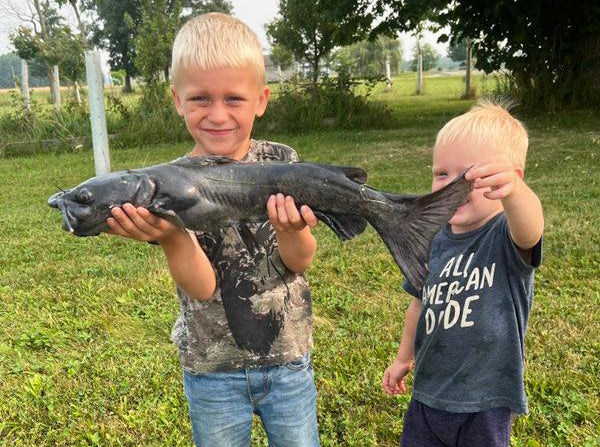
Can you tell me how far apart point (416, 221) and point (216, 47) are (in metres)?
0.89

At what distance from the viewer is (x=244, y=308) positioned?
214cm

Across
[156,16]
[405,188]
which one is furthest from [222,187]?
[156,16]

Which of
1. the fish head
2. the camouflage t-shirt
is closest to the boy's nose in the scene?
the camouflage t-shirt

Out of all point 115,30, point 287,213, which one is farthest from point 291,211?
point 115,30

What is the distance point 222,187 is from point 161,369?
8.33 feet

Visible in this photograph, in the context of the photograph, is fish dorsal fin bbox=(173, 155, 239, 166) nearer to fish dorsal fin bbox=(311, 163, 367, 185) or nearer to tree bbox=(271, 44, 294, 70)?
fish dorsal fin bbox=(311, 163, 367, 185)

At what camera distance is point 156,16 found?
20.6 m

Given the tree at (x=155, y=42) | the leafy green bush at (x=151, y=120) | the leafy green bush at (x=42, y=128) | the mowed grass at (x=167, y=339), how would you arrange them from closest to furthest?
the mowed grass at (x=167, y=339)
the leafy green bush at (x=42, y=128)
the leafy green bush at (x=151, y=120)
the tree at (x=155, y=42)

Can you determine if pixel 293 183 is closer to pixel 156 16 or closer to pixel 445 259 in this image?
pixel 445 259

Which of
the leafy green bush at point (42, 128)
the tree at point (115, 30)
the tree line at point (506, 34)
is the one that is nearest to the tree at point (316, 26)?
the tree line at point (506, 34)

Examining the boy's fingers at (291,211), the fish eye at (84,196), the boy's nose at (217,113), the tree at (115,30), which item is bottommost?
the boy's fingers at (291,211)

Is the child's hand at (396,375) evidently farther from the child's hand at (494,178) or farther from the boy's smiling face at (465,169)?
the child's hand at (494,178)

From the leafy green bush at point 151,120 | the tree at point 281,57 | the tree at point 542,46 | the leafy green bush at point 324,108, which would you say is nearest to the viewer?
the tree at point 542,46

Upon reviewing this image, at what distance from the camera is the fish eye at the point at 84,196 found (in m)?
1.65
